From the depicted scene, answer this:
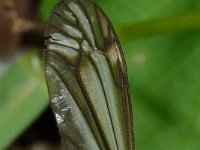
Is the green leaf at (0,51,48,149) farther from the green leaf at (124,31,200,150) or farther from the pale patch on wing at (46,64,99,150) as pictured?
the pale patch on wing at (46,64,99,150)

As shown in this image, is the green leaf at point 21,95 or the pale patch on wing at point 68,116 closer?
the pale patch on wing at point 68,116

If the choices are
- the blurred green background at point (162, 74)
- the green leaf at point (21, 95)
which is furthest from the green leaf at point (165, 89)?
the green leaf at point (21, 95)

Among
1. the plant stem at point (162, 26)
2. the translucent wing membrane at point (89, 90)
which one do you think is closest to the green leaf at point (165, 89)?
the plant stem at point (162, 26)

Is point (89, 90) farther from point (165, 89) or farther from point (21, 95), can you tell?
point (21, 95)

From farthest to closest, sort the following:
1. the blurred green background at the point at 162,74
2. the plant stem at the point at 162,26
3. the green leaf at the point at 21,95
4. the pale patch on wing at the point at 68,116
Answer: the green leaf at the point at 21,95, the blurred green background at the point at 162,74, the plant stem at the point at 162,26, the pale patch on wing at the point at 68,116

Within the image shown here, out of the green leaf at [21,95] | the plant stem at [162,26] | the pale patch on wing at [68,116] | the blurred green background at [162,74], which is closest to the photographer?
the pale patch on wing at [68,116]

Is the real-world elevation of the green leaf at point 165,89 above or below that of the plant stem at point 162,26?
below

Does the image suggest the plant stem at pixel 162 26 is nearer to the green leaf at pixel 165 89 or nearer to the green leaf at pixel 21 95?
the green leaf at pixel 165 89
